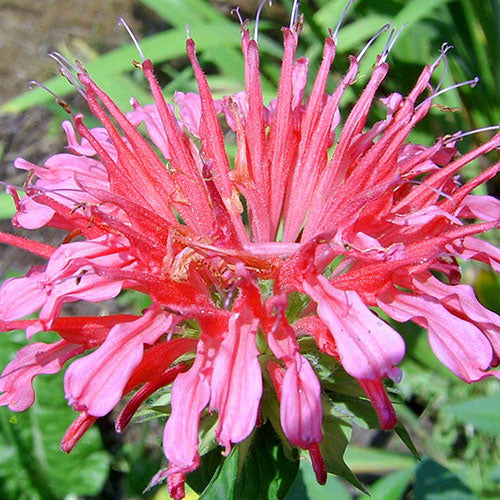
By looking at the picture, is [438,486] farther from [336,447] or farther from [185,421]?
[185,421]

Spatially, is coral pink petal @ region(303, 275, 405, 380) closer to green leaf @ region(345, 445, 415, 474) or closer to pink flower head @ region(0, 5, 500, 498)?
pink flower head @ region(0, 5, 500, 498)

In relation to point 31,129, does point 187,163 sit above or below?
below

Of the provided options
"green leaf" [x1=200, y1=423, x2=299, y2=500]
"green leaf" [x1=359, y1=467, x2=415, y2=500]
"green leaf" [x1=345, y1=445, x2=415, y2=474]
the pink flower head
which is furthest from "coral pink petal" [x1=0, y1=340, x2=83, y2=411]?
"green leaf" [x1=345, y1=445, x2=415, y2=474]

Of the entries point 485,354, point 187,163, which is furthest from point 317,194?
point 485,354

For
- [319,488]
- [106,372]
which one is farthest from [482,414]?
[106,372]

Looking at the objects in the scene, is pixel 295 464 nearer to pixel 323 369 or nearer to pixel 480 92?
pixel 323 369

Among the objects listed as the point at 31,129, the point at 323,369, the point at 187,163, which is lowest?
the point at 323,369

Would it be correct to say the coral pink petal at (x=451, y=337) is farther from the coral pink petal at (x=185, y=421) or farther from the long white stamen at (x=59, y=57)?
the long white stamen at (x=59, y=57)
